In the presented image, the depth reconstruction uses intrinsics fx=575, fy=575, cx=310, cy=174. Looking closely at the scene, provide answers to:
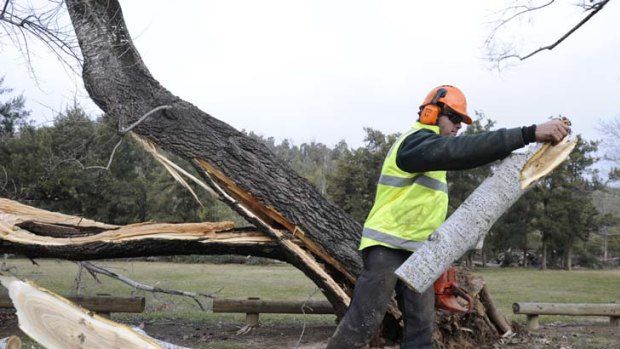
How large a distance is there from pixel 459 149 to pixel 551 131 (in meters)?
0.51

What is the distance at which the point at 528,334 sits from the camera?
690 centimetres

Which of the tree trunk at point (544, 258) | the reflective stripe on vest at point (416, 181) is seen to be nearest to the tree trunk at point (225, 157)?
the reflective stripe on vest at point (416, 181)

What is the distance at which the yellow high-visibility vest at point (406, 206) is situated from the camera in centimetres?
367

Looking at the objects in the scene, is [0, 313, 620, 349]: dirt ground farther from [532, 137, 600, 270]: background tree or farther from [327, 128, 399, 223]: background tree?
[532, 137, 600, 270]: background tree

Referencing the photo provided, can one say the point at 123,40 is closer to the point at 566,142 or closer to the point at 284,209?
the point at 284,209

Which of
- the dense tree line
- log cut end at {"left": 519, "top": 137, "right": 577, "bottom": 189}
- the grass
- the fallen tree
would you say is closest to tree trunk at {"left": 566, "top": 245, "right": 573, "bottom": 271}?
the dense tree line

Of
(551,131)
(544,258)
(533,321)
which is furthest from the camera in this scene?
(544,258)

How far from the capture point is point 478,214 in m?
3.32

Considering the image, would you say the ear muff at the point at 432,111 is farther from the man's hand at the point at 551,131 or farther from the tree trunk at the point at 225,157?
the tree trunk at the point at 225,157

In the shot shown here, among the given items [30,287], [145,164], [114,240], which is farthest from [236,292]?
[145,164]

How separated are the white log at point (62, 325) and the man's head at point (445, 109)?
222 centimetres

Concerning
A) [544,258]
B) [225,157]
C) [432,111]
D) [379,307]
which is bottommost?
[544,258]

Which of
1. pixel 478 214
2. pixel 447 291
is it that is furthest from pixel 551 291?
pixel 478 214

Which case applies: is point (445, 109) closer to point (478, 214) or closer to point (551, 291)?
point (478, 214)
